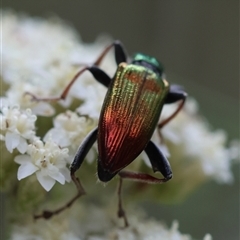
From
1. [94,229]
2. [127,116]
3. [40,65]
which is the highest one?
[127,116]

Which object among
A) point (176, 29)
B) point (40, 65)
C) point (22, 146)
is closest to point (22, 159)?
point (22, 146)

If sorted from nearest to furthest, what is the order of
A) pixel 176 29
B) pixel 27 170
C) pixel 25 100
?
pixel 27 170, pixel 25 100, pixel 176 29

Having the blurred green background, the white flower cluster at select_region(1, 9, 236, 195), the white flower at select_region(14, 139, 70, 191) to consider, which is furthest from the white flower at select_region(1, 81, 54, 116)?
the blurred green background

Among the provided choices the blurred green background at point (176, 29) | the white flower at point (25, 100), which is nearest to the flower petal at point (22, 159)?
the white flower at point (25, 100)

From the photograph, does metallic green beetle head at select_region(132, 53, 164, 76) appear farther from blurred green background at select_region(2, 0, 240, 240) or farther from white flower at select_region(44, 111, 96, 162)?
blurred green background at select_region(2, 0, 240, 240)

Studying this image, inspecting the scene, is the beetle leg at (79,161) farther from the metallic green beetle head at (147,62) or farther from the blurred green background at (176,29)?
the blurred green background at (176,29)

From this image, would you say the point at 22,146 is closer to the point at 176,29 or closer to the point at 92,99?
the point at 92,99

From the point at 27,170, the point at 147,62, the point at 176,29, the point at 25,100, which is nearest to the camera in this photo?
the point at 27,170
